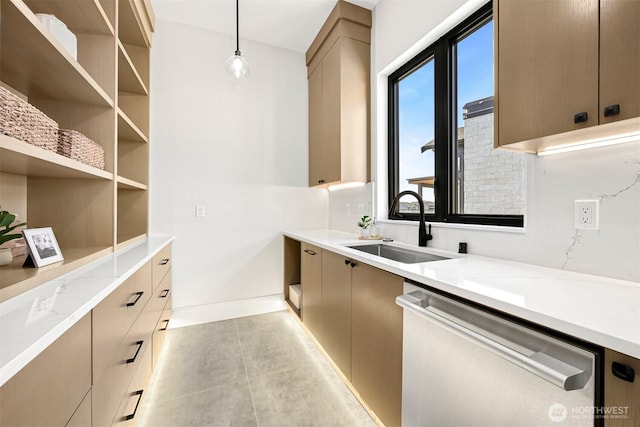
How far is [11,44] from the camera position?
98 cm

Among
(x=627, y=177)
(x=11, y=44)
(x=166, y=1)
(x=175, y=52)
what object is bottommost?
(x=627, y=177)

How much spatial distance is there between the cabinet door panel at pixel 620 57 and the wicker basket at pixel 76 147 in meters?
1.96

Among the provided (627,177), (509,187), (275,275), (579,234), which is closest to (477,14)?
(509,187)

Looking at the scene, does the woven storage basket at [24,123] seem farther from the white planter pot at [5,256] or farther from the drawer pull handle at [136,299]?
the drawer pull handle at [136,299]

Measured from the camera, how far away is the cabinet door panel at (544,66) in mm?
786

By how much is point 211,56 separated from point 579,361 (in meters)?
3.21

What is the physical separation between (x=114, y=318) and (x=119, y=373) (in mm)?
257

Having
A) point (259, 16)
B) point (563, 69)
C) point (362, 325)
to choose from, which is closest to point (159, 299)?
point (362, 325)

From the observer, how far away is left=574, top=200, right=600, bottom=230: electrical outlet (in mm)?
957

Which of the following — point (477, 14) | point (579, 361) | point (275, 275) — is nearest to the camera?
point (579, 361)

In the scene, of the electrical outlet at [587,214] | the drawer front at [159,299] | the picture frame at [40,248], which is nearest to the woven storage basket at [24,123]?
the picture frame at [40,248]

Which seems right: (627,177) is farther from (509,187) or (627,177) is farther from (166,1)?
(166,1)

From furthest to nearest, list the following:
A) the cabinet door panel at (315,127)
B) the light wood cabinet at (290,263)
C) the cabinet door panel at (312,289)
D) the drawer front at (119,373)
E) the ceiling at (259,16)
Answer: the light wood cabinet at (290,263) < the cabinet door panel at (315,127) < the ceiling at (259,16) < the cabinet door panel at (312,289) < the drawer front at (119,373)

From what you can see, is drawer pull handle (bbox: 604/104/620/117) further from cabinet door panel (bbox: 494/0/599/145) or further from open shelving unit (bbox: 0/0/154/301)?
open shelving unit (bbox: 0/0/154/301)
